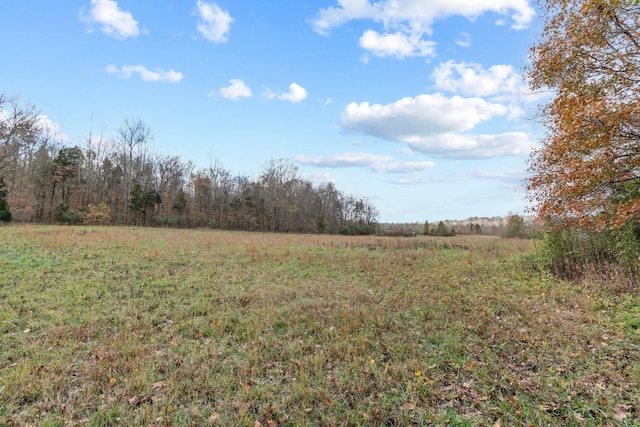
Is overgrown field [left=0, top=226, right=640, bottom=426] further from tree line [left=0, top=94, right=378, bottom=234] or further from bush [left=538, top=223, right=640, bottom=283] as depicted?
tree line [left=0, top=94, right=378, bottom=234]

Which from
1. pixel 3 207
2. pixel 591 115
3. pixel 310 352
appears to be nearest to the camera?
pixel 310 352

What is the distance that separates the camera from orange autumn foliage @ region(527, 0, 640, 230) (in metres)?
7.07

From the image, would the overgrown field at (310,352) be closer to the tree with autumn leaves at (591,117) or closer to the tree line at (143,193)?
the tree with autumn leaves at (591,117)

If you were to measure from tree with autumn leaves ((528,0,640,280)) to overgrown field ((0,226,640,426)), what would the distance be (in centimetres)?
226

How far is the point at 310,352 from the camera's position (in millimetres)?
5055

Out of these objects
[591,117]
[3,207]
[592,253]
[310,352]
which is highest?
Result: [591,117]

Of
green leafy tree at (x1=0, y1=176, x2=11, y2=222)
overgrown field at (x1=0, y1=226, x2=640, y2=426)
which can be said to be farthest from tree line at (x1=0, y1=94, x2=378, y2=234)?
overgrown field at (x1=0, y1=226, x2=640, y2=426)

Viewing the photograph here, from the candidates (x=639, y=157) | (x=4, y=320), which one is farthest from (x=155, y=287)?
(x=639, y=157)

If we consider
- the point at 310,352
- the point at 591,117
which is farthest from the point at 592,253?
the point at 310,352

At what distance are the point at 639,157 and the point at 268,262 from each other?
37.4 ft

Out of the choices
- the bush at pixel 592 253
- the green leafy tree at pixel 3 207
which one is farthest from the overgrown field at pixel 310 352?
the green leafy tree at pixel 3 207

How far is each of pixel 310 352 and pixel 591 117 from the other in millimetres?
7679

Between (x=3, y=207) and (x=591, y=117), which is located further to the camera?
(x=3, y=207)

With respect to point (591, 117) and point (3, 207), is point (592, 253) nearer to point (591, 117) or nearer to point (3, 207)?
point (591, 117)
